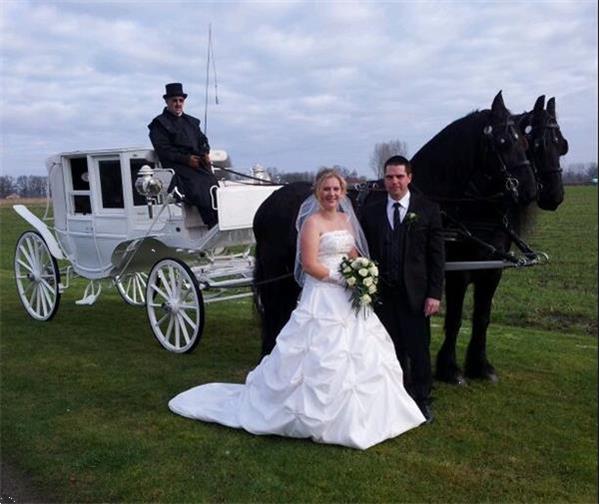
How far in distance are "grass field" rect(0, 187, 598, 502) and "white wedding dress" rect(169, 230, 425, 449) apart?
0.37ft

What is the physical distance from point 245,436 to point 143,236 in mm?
3474

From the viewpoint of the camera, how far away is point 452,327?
5715mm

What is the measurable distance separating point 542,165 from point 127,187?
15.1 ft

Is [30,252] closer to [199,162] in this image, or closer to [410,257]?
[199,162]

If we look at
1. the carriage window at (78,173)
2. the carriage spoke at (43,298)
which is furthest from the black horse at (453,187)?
the carriage spoke at (43,298)

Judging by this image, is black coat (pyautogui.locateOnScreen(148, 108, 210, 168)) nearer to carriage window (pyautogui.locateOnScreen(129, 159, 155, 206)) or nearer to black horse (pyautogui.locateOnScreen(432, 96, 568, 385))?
carriage window (pyautogui.locateOnScreen(129, 159, 155, 206))

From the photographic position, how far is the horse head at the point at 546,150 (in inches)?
202

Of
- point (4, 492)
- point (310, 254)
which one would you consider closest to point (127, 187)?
point (310, 254)

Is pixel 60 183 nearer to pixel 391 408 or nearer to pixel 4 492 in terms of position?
pixel 4 492

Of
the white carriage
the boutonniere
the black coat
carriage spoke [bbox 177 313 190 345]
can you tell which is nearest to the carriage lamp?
the white carriage

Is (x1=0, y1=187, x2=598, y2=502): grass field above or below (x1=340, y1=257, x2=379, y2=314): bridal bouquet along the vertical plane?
below

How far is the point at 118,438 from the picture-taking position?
4.68m

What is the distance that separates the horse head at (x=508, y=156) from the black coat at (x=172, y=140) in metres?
3.34

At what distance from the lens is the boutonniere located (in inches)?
184
